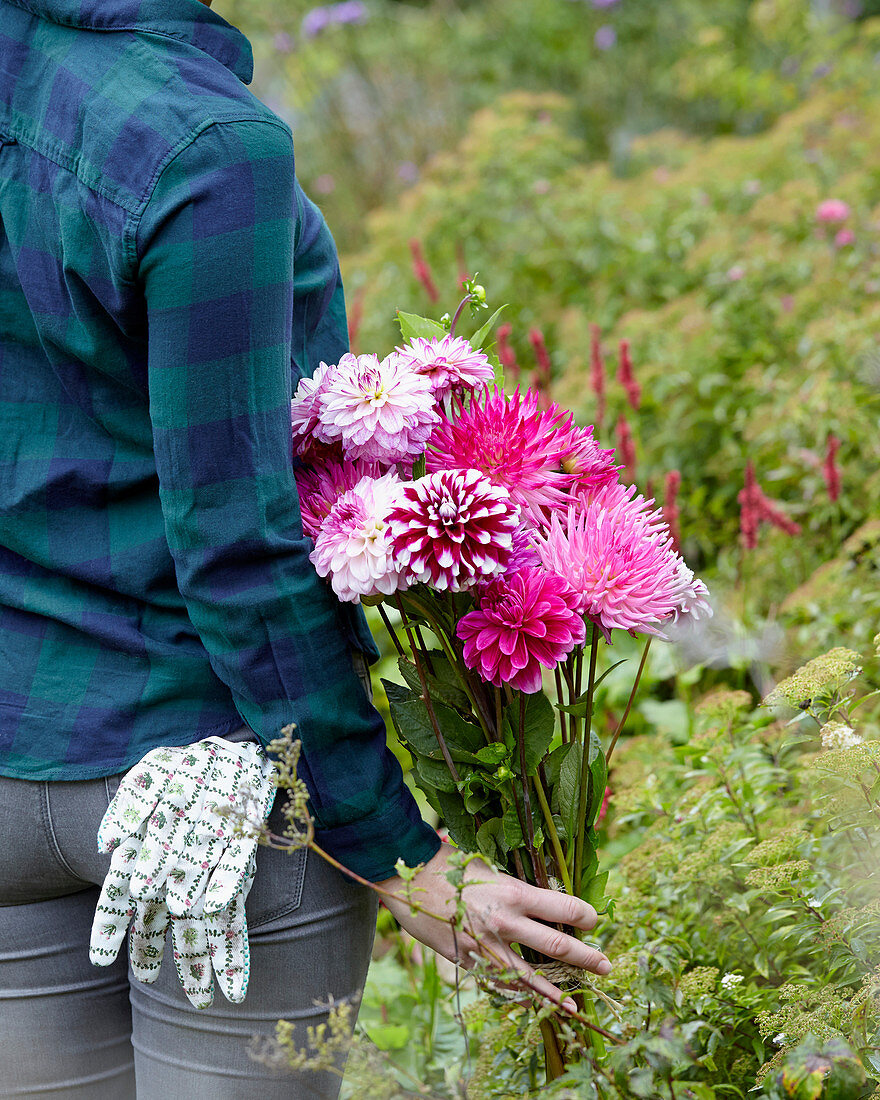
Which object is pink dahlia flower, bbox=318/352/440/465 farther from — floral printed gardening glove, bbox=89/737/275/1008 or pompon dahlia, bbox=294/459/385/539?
floral printed gardening glove, bbox=89/737/275/1008

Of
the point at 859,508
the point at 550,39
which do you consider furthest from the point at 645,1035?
the point at 550,39

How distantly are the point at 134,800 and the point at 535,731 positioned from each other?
1.26 feet

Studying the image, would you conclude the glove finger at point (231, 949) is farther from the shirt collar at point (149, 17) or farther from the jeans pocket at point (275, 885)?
the shirt collar at point (149, 17)

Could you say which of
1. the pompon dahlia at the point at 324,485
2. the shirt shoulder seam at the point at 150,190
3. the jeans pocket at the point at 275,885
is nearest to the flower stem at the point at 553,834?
the jeans pocket at the point at 275,885

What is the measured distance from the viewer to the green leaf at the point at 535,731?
41.0 inches

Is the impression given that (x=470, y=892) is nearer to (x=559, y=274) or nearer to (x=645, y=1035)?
(x=645, y=1035)

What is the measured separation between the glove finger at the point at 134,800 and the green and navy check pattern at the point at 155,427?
0.11ft

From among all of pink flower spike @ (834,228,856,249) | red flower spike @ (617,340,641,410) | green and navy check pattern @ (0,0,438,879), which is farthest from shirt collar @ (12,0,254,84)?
pink flower spike @ (834,228,856,249)

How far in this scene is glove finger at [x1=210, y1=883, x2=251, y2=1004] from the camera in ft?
3.22

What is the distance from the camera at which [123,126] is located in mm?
895

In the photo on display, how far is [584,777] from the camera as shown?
1.06m

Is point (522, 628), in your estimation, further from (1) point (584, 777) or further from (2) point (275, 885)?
(2) point (275, 885)

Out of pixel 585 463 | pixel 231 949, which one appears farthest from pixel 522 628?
pixel 231 949

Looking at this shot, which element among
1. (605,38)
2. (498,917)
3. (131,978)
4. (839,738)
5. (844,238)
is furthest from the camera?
(605,38)
